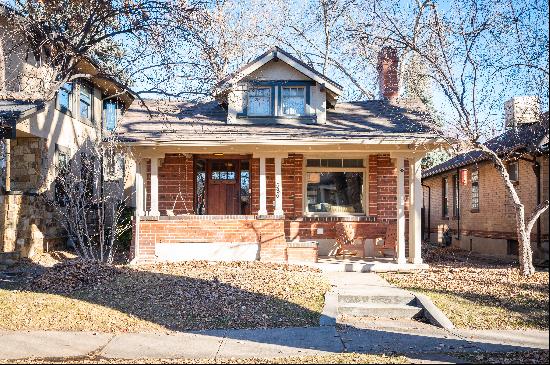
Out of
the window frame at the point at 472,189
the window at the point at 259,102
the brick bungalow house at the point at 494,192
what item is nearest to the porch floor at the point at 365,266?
the brick bungalow house at the point at 494,192

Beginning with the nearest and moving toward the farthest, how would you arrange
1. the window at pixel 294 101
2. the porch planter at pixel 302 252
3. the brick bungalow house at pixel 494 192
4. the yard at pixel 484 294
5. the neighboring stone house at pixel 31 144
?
the yard at pixel 484 294 → the brick bungalow house at pixel 494 192 → the porch planter at pixel 302 252 → the neighboring stone house at pixel 31 144 → the window at pixel 294 101

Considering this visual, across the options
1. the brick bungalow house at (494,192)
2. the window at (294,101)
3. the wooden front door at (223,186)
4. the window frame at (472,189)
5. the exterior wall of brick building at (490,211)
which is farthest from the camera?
the window frame at (472,189)

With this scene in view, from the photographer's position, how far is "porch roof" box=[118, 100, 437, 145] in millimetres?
12688

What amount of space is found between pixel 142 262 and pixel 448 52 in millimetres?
8470

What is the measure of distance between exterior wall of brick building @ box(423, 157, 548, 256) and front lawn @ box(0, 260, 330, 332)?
24.4 ft

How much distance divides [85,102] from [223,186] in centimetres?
727

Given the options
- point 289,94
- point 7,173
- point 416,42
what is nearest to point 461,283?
point 416,42

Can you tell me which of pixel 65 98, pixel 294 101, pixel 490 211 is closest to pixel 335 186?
pixel 294 101

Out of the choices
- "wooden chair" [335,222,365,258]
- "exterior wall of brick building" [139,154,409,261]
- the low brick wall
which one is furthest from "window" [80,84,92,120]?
"wooden chair" [335,222,365,258]

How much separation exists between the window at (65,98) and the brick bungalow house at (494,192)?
1285cm

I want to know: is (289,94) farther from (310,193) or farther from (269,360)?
(269,360)

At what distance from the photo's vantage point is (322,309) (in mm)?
8289

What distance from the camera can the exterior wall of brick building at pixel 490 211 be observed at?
1535 cm

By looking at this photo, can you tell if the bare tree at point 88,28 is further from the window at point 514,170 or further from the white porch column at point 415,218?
the window at point 514,170
